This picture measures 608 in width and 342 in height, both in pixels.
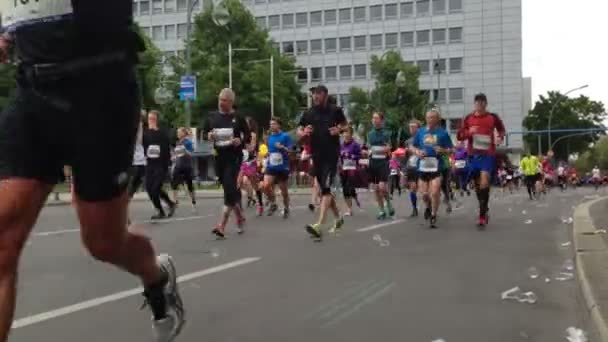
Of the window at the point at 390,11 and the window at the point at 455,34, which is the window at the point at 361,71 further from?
the window at the point at 455,34

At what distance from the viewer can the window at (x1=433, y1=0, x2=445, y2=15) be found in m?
91.4

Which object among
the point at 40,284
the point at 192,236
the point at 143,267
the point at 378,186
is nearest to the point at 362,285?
the point at 40,284

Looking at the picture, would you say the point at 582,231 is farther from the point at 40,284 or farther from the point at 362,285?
the point at 40,284

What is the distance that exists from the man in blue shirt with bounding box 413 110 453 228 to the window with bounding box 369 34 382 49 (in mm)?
82321

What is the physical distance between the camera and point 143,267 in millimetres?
3582

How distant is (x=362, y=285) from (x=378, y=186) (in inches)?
324

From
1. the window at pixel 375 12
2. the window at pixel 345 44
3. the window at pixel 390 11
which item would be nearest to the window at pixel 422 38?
the window at pixel 390 11

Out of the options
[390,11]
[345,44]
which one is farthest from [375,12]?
[345,44]

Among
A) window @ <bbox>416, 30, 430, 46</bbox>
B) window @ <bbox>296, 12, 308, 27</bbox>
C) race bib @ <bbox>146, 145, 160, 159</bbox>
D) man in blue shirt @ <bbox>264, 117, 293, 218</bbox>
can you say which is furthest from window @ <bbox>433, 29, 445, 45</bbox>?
race bib @ <bbox>146, 145, 160, 159</bbox>

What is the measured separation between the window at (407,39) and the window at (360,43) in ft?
14.5

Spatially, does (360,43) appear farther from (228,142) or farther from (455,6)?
(228,142)

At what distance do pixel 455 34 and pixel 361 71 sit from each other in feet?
38.1

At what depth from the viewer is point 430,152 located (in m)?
12.7

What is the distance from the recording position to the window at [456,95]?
92000 millimetres
